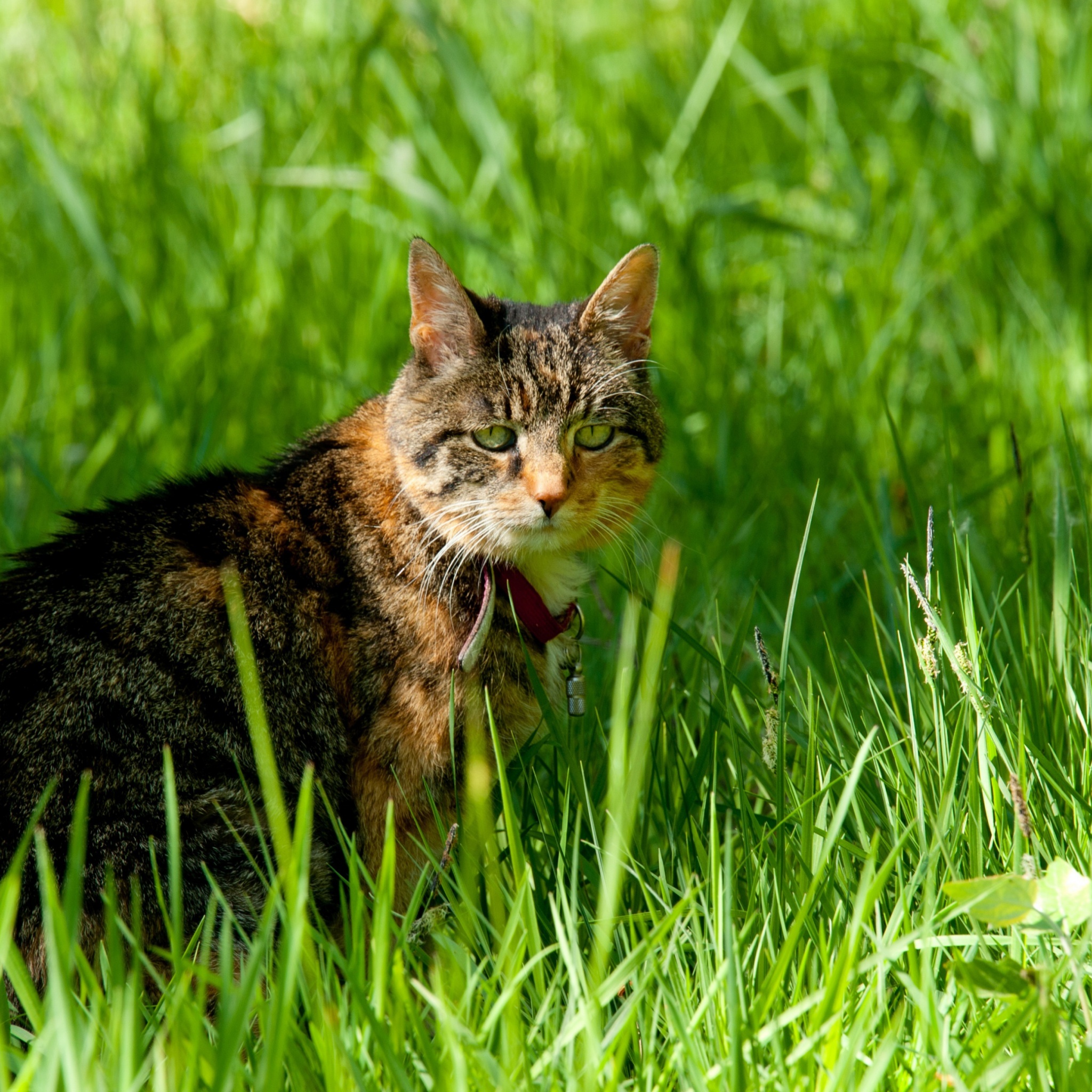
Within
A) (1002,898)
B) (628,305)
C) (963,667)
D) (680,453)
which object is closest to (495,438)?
(628,305)

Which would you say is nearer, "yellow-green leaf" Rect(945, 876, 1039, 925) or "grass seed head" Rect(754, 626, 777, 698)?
"yellow-green leaf" Rect(945, 876, 1039, 925)

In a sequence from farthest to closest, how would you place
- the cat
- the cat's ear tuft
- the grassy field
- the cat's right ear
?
the cat's ear tuft
the cat's right ear
the cat
the grassy field

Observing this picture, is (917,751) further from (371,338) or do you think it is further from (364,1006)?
(371,338)

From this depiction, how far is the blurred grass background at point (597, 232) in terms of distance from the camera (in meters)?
3.38

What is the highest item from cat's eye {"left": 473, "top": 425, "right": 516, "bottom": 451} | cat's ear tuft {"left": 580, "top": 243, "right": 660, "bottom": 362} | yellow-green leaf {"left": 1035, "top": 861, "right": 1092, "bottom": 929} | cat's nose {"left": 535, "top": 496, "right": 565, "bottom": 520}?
cat's ear tuft {"left": 580, "top": 243, "right": 660, "bottom": 362}

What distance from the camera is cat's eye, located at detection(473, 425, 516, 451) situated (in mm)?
2439

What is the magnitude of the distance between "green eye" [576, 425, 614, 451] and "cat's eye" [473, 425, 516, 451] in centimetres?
14

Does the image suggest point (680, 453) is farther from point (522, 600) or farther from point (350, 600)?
point (350, 600)

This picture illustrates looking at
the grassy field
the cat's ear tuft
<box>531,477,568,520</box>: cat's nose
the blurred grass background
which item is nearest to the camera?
the grassy field

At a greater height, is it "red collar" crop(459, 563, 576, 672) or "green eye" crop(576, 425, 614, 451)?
"green eye" crop(576, 425, 614, 451)

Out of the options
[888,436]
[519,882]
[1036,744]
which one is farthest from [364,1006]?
[888,436]

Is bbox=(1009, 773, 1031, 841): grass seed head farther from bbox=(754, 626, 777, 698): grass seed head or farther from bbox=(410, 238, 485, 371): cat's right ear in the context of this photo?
bbox=(410, 238, 485, 371): cat's right ear

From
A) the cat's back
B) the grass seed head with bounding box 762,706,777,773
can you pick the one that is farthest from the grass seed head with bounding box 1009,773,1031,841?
the cat's back

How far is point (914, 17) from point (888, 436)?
→ 210 cm
